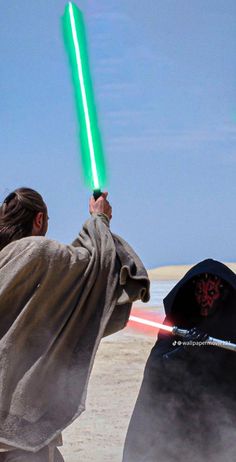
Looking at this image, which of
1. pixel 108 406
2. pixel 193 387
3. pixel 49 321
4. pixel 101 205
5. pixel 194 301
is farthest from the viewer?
pixel 108 406

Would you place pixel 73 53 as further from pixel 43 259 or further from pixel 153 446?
pixel 153 446

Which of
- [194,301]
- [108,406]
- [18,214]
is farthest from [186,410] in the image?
[108,406]

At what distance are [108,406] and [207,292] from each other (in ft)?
15.0

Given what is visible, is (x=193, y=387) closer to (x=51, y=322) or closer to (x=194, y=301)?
(x=194, y=301)

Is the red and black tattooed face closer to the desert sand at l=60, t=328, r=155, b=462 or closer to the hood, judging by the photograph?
the hood

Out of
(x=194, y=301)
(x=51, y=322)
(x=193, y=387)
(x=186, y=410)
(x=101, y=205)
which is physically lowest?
(x=186, y=410)

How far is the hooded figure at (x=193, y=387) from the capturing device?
5.71 meters

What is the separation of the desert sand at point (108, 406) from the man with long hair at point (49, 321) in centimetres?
410

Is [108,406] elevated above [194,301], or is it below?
below

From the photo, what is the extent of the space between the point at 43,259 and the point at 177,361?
6.59ft

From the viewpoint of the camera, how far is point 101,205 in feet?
14.1

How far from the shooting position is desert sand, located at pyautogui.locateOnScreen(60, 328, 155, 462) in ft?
27.2

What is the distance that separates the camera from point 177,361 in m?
5.74

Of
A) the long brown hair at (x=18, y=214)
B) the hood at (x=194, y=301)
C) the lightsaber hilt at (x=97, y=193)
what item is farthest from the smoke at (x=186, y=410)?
the long brown hair at (x=18, y=214)
